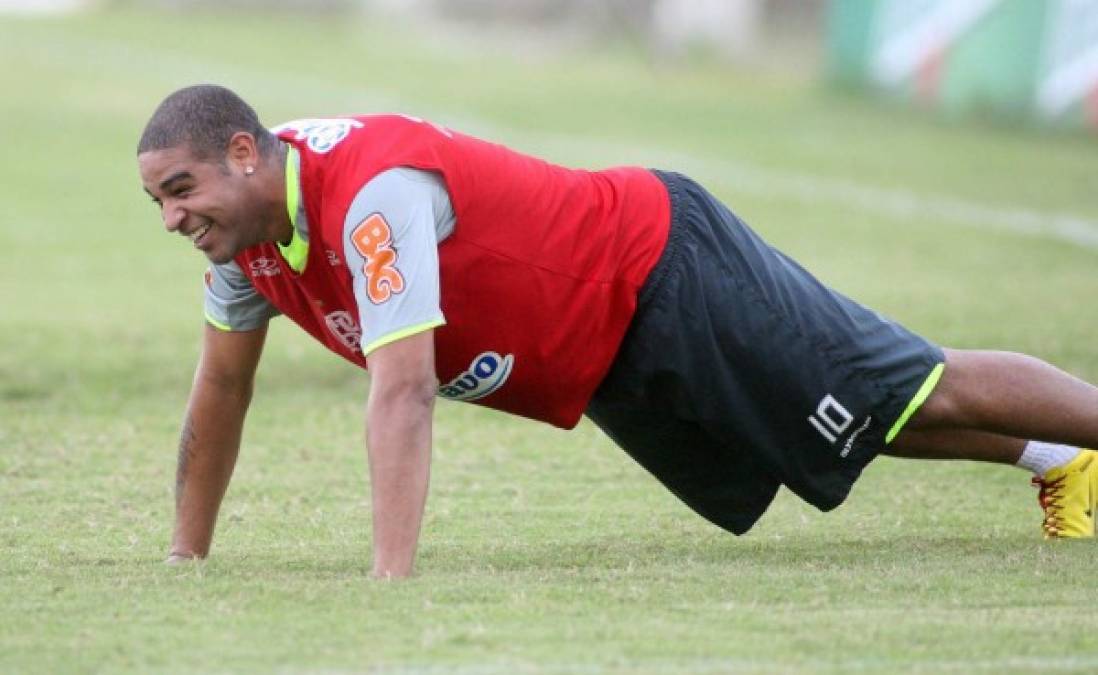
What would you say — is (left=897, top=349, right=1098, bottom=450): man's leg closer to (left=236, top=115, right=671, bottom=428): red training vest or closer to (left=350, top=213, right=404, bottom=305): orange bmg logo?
(left=236, top=115, right=671, bottom=428): red training vest

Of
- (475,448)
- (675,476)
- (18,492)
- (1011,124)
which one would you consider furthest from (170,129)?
(1011,124)

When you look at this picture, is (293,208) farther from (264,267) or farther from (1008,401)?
(1008,401)

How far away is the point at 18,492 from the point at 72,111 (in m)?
18.8

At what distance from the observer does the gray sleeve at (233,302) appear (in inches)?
248

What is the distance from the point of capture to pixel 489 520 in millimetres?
7285

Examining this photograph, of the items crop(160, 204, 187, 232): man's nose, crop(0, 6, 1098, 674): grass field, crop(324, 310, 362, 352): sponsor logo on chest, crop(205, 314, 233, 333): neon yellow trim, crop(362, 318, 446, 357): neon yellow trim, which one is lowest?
crop(0, 6, 1098, 674): grass field

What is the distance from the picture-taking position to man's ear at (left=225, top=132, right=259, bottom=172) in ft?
18.8

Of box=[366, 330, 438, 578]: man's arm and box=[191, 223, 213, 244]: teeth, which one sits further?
box=[191, 223, 213, 244]: teeth

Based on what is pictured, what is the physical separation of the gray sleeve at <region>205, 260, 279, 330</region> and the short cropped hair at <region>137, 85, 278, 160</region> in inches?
23.1

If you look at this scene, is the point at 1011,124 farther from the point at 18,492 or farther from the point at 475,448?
the point at 18,492

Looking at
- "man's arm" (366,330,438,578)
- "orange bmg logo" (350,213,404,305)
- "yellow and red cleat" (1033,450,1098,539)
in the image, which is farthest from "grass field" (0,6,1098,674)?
"orange bmg logo" (350,213,404,305)

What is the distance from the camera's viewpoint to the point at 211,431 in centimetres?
657

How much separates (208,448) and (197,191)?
112 centimetres

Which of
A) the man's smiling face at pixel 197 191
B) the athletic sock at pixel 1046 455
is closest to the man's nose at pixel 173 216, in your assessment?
the man's smiling face at pixel 197 191
